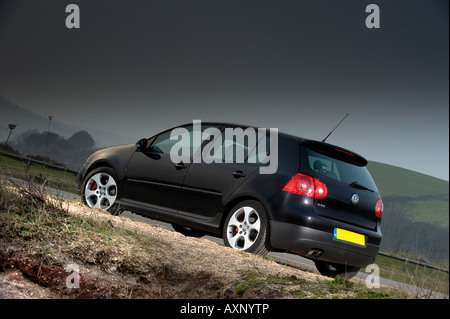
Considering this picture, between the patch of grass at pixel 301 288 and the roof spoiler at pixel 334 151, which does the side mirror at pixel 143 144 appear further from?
the patch of grass at pixel 301 288

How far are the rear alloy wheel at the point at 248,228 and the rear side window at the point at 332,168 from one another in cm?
76

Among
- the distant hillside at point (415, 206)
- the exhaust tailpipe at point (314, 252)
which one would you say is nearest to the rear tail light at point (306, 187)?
the exhaust tailpipe at point (314, 252)

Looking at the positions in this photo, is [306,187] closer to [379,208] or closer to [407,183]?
[379,208]

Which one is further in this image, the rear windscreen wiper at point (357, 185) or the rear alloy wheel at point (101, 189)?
the rear alloy wheel at point (101, 189)

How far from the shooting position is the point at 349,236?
640 cm

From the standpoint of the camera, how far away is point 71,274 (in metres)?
4.11

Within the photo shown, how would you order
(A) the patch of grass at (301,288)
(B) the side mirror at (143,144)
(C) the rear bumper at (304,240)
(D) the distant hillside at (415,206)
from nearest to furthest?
(A) the patch of grass at (301,288) < (C) the rear bumper at (304,240) < (B) the side mirror at (143,144) < (D) the distant hillside at (415,206)

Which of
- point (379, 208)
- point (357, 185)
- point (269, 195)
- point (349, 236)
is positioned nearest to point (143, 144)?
point (269, 195)

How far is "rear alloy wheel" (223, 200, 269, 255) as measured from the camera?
6.14 m

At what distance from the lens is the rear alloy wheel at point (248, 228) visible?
20.2 feet

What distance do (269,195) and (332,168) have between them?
901mm
